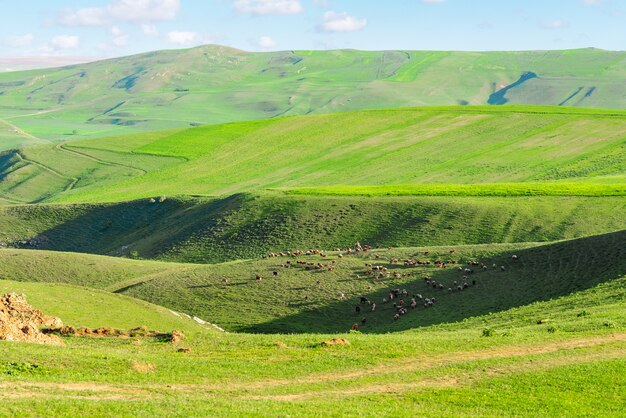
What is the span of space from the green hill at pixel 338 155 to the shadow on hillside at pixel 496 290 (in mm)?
48008

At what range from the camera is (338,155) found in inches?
5842

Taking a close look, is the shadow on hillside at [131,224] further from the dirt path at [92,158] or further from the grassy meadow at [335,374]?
the grassy meadow at [335,374]

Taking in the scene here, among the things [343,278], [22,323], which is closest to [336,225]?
[343,278]

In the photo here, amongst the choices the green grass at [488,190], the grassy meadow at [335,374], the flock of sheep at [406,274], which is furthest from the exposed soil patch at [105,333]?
the green grass at [488,190]

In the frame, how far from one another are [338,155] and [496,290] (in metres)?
92.9

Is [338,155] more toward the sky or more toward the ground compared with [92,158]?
more toward the sky

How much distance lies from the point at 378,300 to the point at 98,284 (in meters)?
26.3

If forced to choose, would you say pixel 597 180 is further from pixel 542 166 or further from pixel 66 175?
pixel 66 175

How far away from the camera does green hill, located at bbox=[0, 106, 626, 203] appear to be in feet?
420

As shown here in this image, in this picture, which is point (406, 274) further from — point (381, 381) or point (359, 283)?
point (381, 381)

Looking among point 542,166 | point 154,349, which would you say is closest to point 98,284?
point 154,349

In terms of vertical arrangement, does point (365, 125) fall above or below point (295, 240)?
above

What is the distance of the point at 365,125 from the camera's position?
169000mm

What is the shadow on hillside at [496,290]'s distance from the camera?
53312mm
